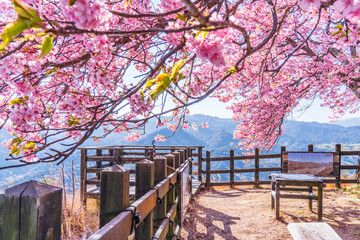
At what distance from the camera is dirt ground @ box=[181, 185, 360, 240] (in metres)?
4.36

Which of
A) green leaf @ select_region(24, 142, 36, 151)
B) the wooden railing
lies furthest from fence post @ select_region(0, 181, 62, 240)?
green leaf @ select_region(24, 142, 36, 151)

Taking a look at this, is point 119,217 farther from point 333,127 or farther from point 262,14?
point 333,127

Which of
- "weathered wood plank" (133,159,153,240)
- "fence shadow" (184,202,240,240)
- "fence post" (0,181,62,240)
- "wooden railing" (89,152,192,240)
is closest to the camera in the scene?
"fence post" (0,181,62,240)

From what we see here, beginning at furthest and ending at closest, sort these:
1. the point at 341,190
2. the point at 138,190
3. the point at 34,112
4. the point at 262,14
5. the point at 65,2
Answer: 1. the point at 341,190
2. the point at 262,14
3. the point at 34,112
4. the point at 138,190
5. the point at 65,2

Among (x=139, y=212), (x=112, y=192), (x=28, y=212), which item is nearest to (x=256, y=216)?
(x=139, y=212)

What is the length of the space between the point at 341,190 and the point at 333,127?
21660 cm

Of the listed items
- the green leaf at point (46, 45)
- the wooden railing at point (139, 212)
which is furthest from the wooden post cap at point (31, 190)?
the green leaf at point (46, 45)

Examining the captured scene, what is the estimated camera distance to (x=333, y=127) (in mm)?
191875

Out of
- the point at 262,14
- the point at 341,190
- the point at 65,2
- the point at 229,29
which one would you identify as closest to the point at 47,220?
the point at 229,29

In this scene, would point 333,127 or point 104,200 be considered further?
point 333,127

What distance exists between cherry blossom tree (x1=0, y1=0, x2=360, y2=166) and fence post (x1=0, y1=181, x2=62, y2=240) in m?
0.43

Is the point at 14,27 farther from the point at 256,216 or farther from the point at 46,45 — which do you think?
the point at 256,216

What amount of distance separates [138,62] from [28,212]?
1.73 meters

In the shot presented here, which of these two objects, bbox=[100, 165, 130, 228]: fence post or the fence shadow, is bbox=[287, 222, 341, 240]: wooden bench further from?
the fence shadow
